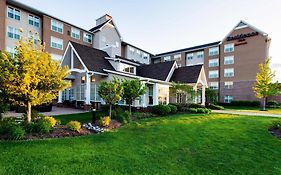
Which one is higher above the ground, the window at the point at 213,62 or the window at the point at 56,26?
the window at the point at 56,26

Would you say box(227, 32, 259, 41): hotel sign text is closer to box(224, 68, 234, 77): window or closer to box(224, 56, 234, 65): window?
box(224, 56, 234, 65): window

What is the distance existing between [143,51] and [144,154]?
130 ft

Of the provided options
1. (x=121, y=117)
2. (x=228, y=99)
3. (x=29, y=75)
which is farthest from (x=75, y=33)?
(x=228, y=99)

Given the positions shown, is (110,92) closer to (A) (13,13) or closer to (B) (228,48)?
(A) (13,13)

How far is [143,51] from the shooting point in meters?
44.4

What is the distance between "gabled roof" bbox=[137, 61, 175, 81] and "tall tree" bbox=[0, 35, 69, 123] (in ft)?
54.7

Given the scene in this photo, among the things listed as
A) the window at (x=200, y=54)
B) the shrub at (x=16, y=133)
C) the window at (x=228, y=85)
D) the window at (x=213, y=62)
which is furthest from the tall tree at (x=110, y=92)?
the window at (x=200, y=54)

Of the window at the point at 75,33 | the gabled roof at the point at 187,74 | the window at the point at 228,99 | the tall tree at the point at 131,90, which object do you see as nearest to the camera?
the tall tree at the point at 131,90

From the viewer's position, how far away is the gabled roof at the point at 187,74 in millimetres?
23641

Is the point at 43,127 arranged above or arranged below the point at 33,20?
below

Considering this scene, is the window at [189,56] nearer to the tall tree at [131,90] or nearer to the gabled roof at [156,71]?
the gabled roof at [156,71]

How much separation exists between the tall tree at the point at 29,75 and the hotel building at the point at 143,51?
969cm

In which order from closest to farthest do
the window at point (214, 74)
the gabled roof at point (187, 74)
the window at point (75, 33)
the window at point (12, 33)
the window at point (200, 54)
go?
1. the gabled roof at point (187, 74)
2. the window at point (12, 33)
3. the window at point (75, 33)
4. the window at point (214, 74)
5. the window at point (200, 54)

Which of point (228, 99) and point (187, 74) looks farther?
point (228, 99)
